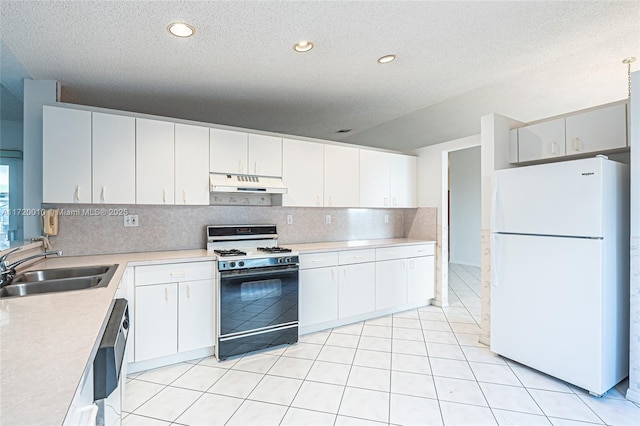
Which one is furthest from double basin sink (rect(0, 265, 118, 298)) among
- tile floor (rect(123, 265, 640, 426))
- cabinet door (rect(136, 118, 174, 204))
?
tile floor (rect(123, 265, 640, 426))

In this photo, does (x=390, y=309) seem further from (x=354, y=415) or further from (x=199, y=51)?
(x=199, y=51)

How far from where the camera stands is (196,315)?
2.75 metres

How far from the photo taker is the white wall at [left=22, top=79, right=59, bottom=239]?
8.74 ft

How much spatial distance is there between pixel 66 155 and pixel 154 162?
65 centimetres

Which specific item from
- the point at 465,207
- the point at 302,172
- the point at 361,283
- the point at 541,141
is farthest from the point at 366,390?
the point at 465,207

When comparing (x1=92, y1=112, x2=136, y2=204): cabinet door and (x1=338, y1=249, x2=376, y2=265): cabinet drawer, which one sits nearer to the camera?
(x1=92, y1=112, x2=136, y2=204): cabinet door

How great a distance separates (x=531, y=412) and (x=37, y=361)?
2611mm

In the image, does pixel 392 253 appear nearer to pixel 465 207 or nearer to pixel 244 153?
pixel 244 153

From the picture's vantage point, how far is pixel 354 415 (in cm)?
202

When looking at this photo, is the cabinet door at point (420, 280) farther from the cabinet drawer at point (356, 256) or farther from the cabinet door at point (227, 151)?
the cabinet door at point (227, 151)

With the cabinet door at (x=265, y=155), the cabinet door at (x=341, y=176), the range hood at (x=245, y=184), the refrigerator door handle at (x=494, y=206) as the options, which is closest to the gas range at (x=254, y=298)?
the range hood at (x=245, y=184)

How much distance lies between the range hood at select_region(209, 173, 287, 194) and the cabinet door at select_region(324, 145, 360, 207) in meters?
0.65

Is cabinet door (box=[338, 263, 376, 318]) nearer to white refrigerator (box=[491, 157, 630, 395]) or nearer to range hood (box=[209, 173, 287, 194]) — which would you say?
range hood (box=[209, 173, 287, 194])

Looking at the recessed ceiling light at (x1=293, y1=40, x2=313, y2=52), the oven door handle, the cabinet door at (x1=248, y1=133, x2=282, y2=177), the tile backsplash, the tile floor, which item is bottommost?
the tile floor
